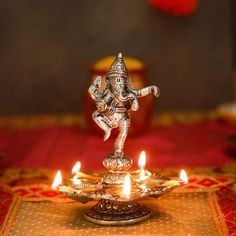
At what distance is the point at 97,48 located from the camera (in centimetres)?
262

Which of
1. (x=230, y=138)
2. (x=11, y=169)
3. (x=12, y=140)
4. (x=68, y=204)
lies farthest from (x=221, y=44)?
(x=68, y=204)

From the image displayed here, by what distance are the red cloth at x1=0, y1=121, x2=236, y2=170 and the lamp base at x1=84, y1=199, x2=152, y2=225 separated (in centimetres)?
56

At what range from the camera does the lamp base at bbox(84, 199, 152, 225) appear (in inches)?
46.6

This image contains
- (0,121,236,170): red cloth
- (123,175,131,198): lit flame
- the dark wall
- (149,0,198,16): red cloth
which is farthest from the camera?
the dark wall

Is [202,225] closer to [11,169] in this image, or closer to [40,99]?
[11,169]

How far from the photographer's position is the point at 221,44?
266 centimetres

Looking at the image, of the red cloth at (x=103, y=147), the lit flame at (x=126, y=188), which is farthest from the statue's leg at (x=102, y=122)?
the red cloth at (x=103, y=147)

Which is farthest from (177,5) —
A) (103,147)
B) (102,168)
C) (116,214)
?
(116,214)

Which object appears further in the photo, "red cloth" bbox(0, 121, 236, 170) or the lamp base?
"red cloth" bbox(0, 121, 236, 170)

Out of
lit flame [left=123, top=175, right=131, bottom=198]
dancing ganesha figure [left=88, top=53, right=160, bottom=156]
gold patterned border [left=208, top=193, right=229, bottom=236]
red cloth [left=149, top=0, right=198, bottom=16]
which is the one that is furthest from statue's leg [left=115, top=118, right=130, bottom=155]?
red cloth [left=149, top=0, right=198, bottom=16]

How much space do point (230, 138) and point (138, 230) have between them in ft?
2.68

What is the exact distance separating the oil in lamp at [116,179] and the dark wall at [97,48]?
1.44 meters

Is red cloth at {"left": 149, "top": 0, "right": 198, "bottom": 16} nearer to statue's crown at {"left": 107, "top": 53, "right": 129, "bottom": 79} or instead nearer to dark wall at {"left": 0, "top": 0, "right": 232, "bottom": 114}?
dark wall at {"left": 0, "top": 0, "right": 232, "bottom": 114}

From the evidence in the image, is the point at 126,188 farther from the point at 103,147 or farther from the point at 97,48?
the point at 97,48
